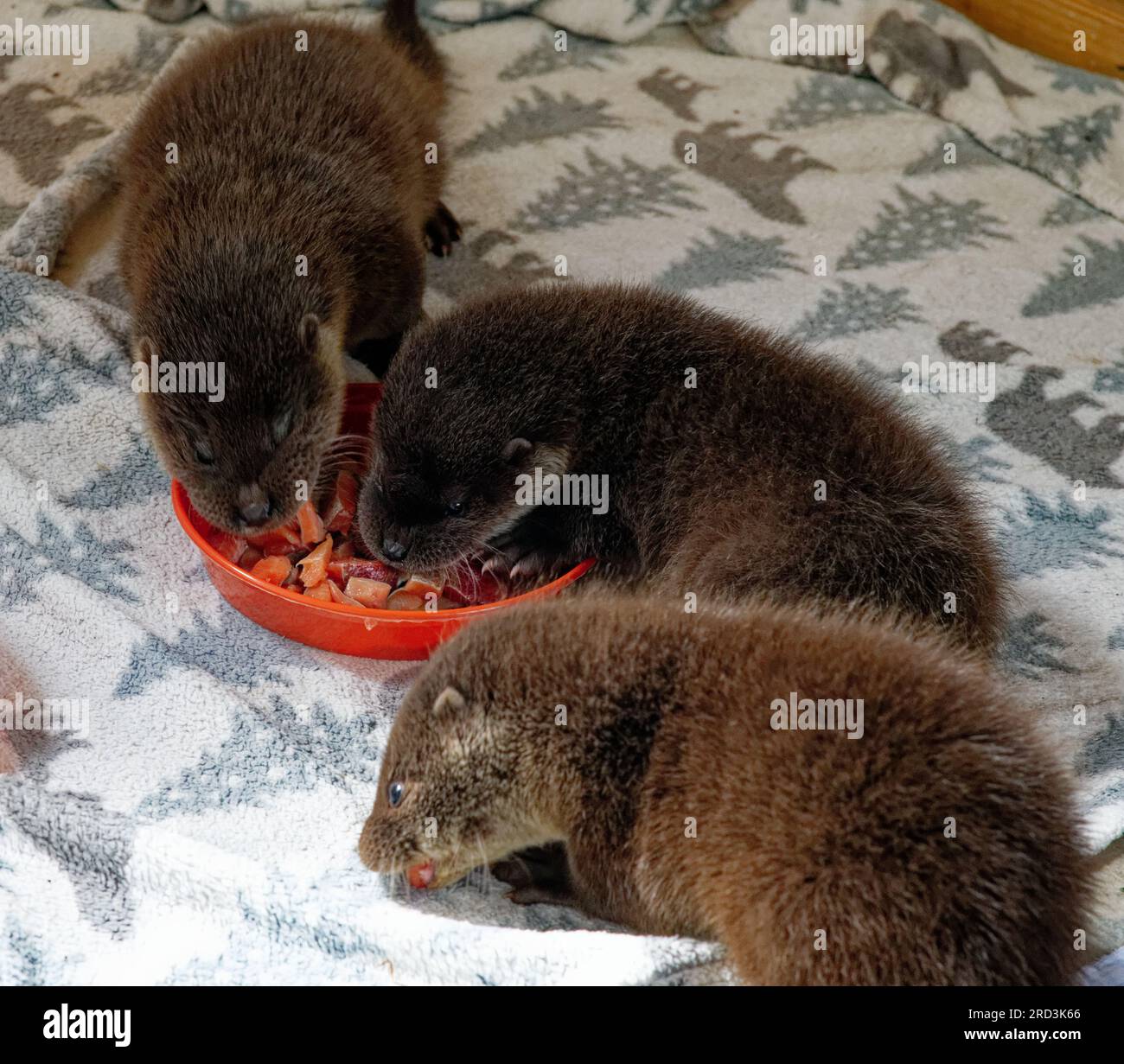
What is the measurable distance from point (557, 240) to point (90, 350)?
151 cm

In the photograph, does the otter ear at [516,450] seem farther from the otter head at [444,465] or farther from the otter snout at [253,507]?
the otter snout at [253,507]

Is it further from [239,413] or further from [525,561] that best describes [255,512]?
[525,561]

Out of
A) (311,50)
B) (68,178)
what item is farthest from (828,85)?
(68,178)

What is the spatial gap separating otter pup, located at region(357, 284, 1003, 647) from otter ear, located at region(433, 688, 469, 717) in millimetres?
612

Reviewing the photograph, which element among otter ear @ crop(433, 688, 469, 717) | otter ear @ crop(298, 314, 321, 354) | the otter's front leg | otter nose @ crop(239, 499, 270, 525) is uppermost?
otter ear @ crop(298, 314, 321, 354)

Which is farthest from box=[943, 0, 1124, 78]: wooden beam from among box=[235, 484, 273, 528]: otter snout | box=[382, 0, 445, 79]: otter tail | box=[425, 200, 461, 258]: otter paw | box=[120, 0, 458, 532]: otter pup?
box=[235, 484, 273, 528]: otter snout

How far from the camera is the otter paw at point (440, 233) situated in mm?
4145

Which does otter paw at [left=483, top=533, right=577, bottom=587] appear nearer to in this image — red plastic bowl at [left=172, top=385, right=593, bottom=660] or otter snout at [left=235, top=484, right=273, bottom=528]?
red plastic bowl at [left=172, top=385, right=593, bottom=660]

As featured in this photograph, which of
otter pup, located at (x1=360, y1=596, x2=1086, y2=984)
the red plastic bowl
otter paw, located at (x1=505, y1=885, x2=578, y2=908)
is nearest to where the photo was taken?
otter pup, located at (x1=360, y1=596, x2=1086, y2=984)

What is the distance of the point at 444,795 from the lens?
2270 millimetres

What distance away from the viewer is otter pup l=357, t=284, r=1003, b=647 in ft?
8.53

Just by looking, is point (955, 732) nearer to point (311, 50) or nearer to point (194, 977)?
point (194, 977)

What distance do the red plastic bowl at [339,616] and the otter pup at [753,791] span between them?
0.44m

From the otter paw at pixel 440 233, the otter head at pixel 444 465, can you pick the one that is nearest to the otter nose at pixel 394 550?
the otter head at pixel 444 465
